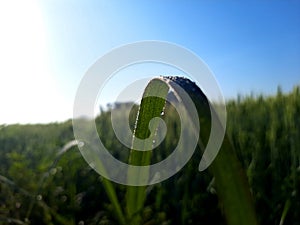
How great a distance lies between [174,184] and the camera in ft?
3.44

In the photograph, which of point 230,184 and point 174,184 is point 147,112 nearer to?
point 230,184

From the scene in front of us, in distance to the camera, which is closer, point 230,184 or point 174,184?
point 230,184

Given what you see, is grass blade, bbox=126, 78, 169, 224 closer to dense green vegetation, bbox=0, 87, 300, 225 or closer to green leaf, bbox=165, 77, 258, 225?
green leaf, bbox=165, 77, 258, 225

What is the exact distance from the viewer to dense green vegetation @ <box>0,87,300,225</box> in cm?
84

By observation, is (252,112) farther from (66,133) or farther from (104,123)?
(66,133)

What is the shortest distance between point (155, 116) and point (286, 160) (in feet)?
2.55

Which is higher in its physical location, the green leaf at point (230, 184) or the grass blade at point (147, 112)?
the grass blade at point (147, 112)

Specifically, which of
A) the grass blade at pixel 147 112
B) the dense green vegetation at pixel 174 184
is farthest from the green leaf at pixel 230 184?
the dense green vegetation at pixel 174 184

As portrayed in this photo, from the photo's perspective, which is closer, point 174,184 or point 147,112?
point 147,112

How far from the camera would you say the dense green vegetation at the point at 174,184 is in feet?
2.75

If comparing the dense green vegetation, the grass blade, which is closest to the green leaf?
the grass blade

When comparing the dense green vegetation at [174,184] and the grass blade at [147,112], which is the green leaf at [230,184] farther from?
the dense green vegetation at [174,184]

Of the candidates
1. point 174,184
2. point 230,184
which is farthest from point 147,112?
point 174,184

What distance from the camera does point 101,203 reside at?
1002 millimetres
